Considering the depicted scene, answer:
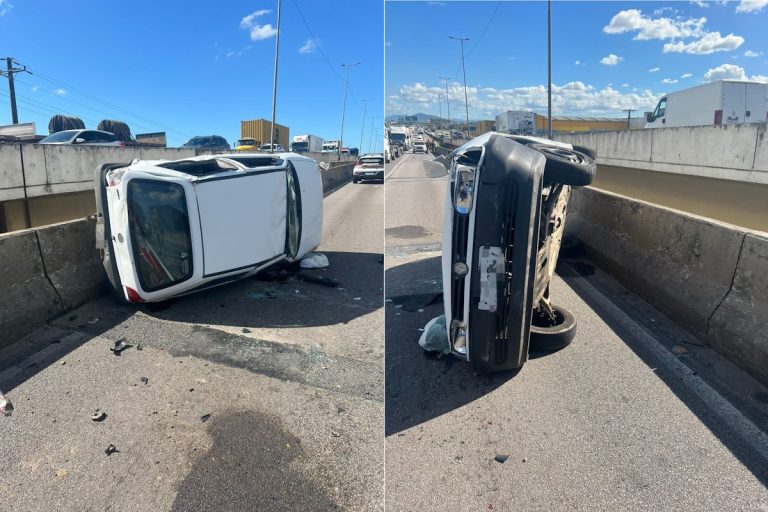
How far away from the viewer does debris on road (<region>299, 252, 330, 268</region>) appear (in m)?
8.12

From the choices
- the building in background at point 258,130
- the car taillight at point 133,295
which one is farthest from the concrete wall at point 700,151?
the building in background at point 258,130

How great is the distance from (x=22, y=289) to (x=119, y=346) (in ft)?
4.45

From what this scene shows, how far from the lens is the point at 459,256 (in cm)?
368

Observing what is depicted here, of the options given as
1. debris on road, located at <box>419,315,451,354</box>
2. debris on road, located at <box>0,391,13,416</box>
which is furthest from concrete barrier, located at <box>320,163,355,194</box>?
debris on road, located at <box>0,391,13,416</box>

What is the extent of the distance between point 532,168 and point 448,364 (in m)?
1.85

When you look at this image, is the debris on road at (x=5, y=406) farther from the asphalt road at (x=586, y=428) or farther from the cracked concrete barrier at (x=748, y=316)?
the cracked concrete barrier at (x=748, y=316)

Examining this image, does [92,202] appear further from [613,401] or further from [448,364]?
[613,401]

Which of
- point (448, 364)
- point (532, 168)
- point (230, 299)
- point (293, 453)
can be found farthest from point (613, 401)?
point (230, 299)

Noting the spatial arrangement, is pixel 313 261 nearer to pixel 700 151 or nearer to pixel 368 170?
pixel 700 151

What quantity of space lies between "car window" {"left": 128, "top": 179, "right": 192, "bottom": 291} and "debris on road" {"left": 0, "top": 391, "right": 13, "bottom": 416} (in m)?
1.89

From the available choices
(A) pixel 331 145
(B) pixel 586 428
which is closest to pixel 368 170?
(B) pixel 586 428

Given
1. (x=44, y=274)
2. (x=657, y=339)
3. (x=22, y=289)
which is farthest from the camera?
(x=44, y=274)

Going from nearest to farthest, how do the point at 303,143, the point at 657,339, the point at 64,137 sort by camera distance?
the point at 657,339
the point at 64,137
the point at 303,143

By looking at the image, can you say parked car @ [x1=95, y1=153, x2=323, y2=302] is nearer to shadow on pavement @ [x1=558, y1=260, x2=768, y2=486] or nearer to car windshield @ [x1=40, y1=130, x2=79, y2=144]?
shadow on pavement @ [x1=558, y1=260, x2=768, y2=486]
